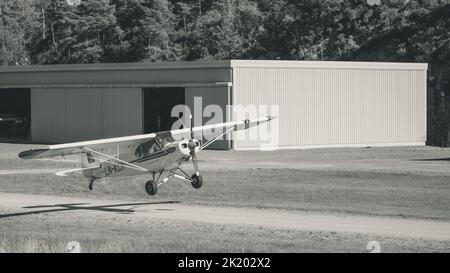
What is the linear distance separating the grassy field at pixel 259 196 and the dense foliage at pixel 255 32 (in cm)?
2097

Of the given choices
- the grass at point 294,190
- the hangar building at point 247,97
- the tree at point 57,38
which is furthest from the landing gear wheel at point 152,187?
the tree at point 57,38

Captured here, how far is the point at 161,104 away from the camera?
54000mm

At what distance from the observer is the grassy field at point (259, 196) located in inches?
716

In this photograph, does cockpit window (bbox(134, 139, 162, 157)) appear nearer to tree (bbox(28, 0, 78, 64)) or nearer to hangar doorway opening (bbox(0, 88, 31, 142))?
hangar doorway opening (bbox(0, 88, 31, 142))

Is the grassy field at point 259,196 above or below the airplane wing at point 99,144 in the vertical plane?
below

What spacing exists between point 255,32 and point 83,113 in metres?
29.6

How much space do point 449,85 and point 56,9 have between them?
43.9 meters

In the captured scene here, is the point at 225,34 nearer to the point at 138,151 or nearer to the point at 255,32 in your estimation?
the point at 255,32

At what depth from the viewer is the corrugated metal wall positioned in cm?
5094

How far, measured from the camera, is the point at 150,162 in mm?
25438

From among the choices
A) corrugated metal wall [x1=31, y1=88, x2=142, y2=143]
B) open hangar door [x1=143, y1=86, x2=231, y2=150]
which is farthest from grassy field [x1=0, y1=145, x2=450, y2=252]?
corrugated metal wall [x1=31, y1=88, x2=142, y2=143]

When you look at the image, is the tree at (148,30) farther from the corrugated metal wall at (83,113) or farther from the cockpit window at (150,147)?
the cockpit window at (150,147)
